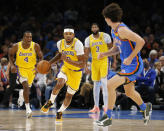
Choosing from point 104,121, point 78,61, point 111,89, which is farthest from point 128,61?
point 78,61

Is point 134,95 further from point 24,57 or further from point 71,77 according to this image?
point 24,57

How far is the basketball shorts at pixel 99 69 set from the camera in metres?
8.55

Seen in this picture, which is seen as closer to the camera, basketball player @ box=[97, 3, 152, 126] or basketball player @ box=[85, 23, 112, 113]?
basketball player @ box=[97, 3, 152, 126]

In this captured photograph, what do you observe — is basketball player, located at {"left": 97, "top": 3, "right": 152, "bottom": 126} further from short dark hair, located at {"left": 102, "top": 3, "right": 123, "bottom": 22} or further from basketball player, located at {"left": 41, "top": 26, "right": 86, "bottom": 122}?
basketball player, located at {"left": 41, "top": 26, "right": 86, "bottom": 122}

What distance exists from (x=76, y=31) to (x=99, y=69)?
20.0ft

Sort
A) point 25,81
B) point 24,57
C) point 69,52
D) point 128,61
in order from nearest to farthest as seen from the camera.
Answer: point 128,61, point 69,52, point 25,81, point 24,57

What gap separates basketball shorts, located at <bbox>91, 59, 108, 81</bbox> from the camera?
28.1 ft

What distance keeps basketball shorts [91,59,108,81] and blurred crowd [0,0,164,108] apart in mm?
1129

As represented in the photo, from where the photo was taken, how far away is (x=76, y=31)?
574 inches

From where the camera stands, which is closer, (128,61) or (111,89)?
(128,61)

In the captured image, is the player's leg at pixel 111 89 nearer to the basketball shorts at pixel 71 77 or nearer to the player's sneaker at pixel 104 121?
the player's sneaker at pixel 104 121

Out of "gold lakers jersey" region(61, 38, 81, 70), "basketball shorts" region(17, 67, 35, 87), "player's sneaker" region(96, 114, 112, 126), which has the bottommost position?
"player's sneaker" region(96, 114, 112, 126)

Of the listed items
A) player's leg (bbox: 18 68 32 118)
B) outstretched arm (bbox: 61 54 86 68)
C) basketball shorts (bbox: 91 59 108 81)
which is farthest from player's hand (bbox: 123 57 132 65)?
player's leg (bbox: 18 68 32 118)

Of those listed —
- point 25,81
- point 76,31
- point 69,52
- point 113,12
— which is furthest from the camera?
point 76,31
